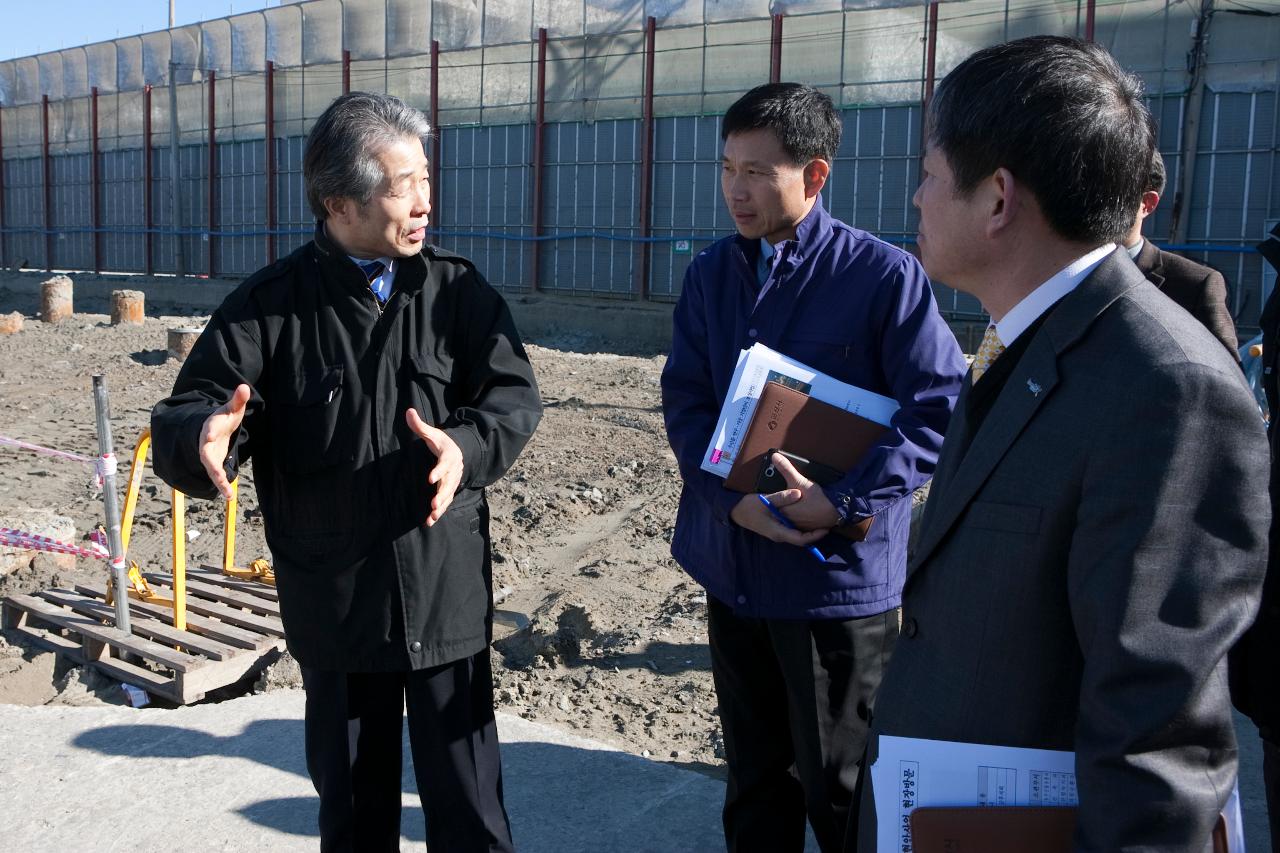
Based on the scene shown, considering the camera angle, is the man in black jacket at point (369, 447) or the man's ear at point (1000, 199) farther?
the man in black jacket at point (369, 447)

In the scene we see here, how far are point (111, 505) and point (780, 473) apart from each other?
3.35 metres

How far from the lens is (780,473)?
2441mm

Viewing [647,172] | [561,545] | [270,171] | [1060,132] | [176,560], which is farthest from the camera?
[270,171]

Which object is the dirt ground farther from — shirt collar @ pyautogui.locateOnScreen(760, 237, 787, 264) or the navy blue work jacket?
shirt collar @ pyautogui.locateOnScreen(760, 237, 787, 264)

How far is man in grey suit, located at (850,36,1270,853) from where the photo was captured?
1262 mm

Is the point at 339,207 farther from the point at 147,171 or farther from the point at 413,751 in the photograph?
the point at 147,171

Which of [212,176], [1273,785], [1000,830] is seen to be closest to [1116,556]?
[1000,830]

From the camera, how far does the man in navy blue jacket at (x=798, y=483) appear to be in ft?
8.07

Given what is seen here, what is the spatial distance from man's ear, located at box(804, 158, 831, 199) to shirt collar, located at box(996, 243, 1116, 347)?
3.94 ft

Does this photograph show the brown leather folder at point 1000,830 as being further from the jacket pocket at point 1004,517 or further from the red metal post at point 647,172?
the red metal post at point 647,172

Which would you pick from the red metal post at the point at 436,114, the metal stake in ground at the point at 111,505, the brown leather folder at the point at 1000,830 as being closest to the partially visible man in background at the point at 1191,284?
the brown leather folder at the point at 1000,830

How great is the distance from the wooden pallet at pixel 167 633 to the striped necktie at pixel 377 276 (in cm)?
256

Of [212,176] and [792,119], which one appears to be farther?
[212,176]

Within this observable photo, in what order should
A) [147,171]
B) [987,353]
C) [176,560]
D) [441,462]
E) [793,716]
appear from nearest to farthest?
[987,353] → [441,462] → [793,716] → [176,560] → [147,171]
